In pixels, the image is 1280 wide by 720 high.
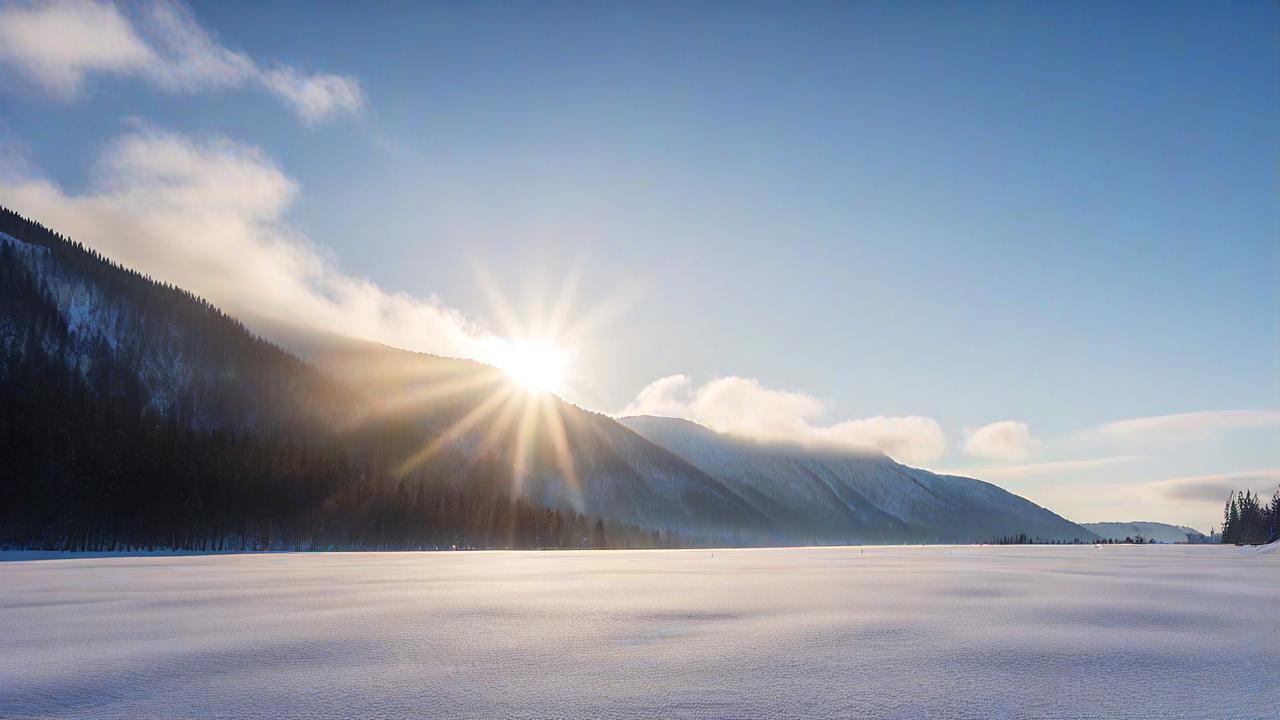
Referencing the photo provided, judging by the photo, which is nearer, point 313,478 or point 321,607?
point 321,607

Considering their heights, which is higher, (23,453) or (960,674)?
(23,453)

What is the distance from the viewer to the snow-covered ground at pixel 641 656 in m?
8.55

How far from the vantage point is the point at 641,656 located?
11.6 metres

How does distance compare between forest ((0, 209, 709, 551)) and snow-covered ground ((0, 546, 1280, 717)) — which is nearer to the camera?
snow-covered ground ((0, 546, 1280, 717))

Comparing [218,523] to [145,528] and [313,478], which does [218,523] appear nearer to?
[145,528]

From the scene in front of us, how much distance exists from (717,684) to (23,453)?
139 m

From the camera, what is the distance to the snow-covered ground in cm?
855

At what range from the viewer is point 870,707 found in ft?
27.2

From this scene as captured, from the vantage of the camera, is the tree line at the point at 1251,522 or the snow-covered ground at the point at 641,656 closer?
the snow-covered ground at the point at 641,656

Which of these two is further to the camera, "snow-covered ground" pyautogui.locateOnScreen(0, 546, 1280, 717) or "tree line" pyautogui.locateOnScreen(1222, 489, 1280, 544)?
"tree line" pyautogui.locateOnScreen(1222, 489, 1280, 544)

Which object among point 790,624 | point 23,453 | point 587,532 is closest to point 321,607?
point 790,624

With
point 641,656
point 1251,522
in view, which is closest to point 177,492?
point 641,656

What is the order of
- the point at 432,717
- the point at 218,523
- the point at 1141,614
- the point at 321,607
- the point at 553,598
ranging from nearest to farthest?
the point at 432,717
the point at 1141,614
the point at 321,607
the point at 553,598
the point at 218,523

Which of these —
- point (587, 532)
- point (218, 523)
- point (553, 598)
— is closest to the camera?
point (553, 598)
